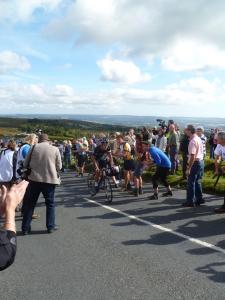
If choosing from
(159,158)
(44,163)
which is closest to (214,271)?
(44,163)

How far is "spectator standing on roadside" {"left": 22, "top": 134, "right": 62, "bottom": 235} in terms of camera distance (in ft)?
27.3

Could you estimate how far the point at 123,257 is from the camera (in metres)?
6.47

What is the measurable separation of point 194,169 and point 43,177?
408 cm

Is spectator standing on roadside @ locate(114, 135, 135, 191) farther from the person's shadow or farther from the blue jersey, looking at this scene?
the person's shadow

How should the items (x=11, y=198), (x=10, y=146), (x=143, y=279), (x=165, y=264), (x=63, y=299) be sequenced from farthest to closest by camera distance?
(x=10, y=146) < (x=165, y=264) < (x=143, y=279) < (x=63, y=299) < (x=11, y=198)

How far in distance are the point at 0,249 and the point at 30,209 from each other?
592cm

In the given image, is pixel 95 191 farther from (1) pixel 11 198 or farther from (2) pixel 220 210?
(1) pixel 11 198

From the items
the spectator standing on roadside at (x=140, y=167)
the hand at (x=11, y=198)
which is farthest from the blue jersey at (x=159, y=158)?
the hand at (x=11, y=198)

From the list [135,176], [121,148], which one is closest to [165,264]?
[135,176]

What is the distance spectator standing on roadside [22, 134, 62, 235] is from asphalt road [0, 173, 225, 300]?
1.21ft

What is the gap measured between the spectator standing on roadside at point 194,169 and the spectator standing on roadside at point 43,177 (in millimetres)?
3609

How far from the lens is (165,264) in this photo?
6082mm

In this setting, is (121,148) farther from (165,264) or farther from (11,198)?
(11,198)

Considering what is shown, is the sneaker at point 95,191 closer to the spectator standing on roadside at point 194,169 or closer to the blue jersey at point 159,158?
the blue jersey at point 159,158
